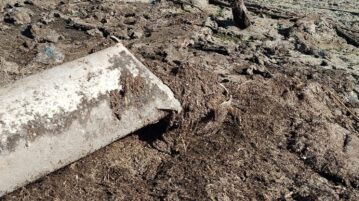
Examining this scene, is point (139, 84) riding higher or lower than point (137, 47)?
higher

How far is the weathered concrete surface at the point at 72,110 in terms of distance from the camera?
3.84 metres

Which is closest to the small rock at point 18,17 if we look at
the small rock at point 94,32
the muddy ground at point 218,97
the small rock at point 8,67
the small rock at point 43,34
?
the muddy ground at point 218,97

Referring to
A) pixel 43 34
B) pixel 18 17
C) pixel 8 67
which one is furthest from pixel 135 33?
pixel 8 67

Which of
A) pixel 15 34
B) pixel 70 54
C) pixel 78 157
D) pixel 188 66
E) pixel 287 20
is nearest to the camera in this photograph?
pixel 78 157

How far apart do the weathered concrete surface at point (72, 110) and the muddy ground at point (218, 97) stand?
229 mm

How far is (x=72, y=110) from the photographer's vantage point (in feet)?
13.4

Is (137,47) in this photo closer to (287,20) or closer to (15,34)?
(15,34)

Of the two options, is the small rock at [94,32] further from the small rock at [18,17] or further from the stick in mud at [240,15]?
the stick in mud at [240,15]

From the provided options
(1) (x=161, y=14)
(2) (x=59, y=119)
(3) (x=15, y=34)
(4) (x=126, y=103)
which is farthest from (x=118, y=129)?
(1) (x=161, y=14)

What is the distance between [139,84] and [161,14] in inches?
158

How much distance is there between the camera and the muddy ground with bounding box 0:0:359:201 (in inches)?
168

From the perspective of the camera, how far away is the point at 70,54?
259 inches

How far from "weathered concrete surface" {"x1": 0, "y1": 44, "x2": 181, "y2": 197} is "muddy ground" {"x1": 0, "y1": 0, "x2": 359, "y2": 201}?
23 centimetres

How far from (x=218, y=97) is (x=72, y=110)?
1.45m
